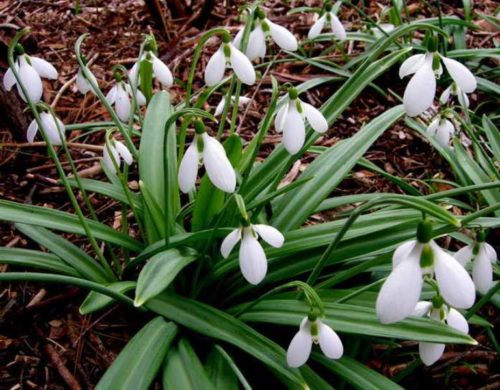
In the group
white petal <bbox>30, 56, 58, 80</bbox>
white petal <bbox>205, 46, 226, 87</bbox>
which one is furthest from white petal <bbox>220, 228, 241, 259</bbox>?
white petal <bbox>30, 56, 58, 80</bbox>

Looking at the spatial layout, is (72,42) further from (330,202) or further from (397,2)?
(330,202)

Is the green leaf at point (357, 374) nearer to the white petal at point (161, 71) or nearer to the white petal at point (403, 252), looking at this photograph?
the white petal at point (403, 252)

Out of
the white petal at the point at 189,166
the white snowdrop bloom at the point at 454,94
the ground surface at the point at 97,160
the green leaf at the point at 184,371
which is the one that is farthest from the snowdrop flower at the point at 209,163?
the white snowdrop bloom at the point at 454,94

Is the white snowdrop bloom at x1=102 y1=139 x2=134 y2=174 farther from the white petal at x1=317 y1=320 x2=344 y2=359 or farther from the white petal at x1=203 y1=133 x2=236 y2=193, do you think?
the white petal at x1=317 y1=320 x2=344 y2=359

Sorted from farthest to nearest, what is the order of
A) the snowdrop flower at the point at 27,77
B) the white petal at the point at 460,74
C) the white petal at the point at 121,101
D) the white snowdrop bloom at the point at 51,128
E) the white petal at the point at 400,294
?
the white petal at the point at 121,101
the white snowdrop bloom at the point at 51,128
the snowdrop flower at the point at 27,77
the white petal at the point at 460,74
the white petal at the point at 400,294

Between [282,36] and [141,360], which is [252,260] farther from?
[282,36]

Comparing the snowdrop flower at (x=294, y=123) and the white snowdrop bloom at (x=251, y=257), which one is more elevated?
the snowdrop flower at (x=294, y=123)

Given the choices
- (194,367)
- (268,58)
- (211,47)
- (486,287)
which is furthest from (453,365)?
(211,47)
